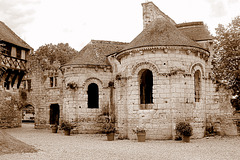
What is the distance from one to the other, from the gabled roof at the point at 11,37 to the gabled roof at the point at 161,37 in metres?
11.3

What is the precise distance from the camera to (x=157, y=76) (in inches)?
520

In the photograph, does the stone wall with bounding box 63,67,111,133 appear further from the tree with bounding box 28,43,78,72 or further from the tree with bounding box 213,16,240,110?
the tree with bounding box 28,43,78,72

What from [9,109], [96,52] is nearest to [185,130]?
[96,52]

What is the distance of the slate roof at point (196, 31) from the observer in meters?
16.2

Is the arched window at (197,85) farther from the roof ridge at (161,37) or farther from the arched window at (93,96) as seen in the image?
the arched window at (93,96)

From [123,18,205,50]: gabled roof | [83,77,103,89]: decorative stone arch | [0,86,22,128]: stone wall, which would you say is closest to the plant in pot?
[83,77,103,89]: decorative stone arch

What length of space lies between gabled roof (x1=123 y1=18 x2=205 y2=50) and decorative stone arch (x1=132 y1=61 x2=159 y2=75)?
0.93 m

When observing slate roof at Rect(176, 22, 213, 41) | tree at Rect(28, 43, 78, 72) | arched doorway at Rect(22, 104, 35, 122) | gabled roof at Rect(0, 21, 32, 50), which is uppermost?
tree at Rect(28, 43, 78, 72)

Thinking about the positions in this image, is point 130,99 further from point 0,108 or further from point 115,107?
point 0,108

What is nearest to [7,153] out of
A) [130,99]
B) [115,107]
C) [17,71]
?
[130,99]

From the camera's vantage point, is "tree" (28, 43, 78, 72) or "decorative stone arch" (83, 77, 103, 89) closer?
Answer: "decorative stone arch" (83, 77, 103, 89)

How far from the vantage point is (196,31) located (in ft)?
55.8

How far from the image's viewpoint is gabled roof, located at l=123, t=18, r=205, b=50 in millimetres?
13422

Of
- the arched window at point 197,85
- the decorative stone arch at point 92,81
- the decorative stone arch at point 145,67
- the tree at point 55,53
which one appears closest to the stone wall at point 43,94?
the decorative stone arch at point 92,81
